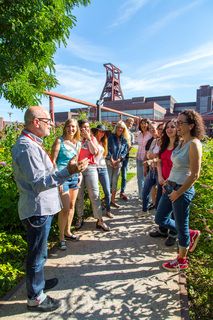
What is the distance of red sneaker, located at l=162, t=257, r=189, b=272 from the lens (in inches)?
126

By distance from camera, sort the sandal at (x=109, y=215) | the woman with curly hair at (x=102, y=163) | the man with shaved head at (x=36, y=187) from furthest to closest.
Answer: the sandal at (x=109, y=215), the woman with curly hair at (x=102, y=163), the man with shaved head at (x=36, y=187)

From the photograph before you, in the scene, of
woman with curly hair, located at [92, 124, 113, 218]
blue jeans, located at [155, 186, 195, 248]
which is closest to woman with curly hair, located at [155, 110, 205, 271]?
blue jeans, located at [155, 186, 195, 248]

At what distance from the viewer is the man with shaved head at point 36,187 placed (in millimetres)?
2189

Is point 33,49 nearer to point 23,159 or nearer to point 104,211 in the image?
point 23,159

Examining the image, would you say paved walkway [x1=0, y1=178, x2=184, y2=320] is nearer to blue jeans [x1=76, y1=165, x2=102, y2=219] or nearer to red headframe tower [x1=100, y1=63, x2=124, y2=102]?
blue jeans [x1=76, y1=165, x2=102, y2=219]

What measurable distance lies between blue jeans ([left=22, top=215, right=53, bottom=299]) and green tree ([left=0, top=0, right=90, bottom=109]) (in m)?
2.45

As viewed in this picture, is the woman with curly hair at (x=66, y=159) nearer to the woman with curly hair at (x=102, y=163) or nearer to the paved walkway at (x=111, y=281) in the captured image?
the paved walkway at (x=111, y=281)

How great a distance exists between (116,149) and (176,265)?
3001 millimetres

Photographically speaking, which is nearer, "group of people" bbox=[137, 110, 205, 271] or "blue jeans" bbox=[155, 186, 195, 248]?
"group of people" bbox=[137, 110, 205, 271]

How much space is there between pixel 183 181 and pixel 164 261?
124 centimetres

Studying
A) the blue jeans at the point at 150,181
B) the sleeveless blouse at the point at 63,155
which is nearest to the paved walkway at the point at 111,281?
the blue jeans at the point at 150,181

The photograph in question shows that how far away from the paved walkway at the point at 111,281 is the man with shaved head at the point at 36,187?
23cm

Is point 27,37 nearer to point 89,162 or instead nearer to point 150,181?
point 89,162

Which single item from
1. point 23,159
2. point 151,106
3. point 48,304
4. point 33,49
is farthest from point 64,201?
point 151,106
